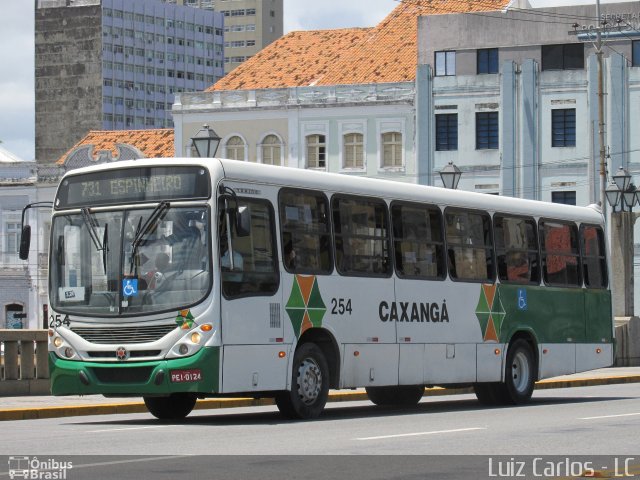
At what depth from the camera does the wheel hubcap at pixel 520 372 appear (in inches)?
1008

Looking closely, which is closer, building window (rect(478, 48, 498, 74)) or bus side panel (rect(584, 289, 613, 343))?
bus side panel (rect(584, 289, 613, 343))

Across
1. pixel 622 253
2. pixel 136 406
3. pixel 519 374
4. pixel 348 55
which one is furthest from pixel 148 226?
pixel 348 55

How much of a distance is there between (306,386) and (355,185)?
298cm

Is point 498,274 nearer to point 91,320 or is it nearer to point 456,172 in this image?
point 91,320

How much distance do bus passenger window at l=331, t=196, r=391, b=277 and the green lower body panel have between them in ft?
9.52

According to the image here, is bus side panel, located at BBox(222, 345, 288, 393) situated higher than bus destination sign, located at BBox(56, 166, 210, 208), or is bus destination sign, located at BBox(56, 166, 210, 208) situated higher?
bus destination sign, located at BBox(56, 166, 210, 208)

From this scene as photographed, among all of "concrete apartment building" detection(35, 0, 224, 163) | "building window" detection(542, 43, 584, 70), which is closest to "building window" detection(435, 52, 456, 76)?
"building window" detection(542, 43, 584, 70)

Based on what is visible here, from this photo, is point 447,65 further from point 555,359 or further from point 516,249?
point 516,249

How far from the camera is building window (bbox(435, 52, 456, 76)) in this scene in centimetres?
6825

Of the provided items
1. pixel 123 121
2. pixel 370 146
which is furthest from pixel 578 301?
pixel 123 121

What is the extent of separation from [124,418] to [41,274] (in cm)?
5896

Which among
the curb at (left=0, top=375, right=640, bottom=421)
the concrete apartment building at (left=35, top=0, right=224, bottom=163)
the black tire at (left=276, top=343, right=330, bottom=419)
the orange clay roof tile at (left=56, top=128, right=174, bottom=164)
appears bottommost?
the curb at (left=0, top=375, right=640, bottom=421)

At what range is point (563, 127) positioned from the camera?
218 ft

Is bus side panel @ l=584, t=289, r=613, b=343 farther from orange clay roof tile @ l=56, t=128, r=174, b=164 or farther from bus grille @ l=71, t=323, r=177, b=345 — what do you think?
orange clay roof tile @ l=56, t=128, r=174, b=164
